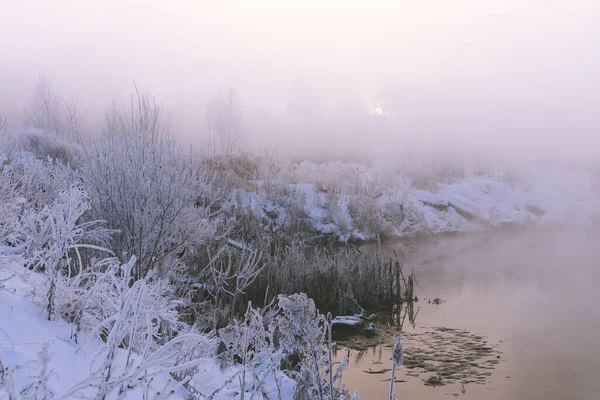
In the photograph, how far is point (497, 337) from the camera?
8992mm

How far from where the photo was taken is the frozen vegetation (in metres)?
2.48

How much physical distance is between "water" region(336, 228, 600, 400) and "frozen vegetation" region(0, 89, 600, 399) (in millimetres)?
1143

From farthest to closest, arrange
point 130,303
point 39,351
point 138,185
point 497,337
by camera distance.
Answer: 1. point 497,337
2. point 138,185
3. point 39,351
4. point 130,303

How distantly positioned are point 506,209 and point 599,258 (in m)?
15.0

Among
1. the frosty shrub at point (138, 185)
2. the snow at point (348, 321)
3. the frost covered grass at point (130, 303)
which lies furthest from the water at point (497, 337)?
the frosty shrub at point (138, 185)

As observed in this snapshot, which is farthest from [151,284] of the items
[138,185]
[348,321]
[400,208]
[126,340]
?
[400,208]

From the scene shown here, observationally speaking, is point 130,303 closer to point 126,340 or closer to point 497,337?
point 126,340

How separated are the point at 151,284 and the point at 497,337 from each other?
23.2 ft

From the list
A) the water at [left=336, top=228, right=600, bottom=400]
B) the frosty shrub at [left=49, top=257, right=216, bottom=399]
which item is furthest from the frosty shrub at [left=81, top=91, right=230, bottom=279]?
the water at [left=336, top=228, right=600, bottom=400]

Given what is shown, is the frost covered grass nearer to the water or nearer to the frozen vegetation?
the frozen vegetation

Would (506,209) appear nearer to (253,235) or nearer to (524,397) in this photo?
(253,235)

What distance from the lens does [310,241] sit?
20.4 m

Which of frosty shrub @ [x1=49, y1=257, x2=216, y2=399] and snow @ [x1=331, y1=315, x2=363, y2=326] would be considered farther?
snow @ [x1=331, y1=315, x2=363, y2=326]

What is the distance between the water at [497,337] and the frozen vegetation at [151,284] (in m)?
1.14
